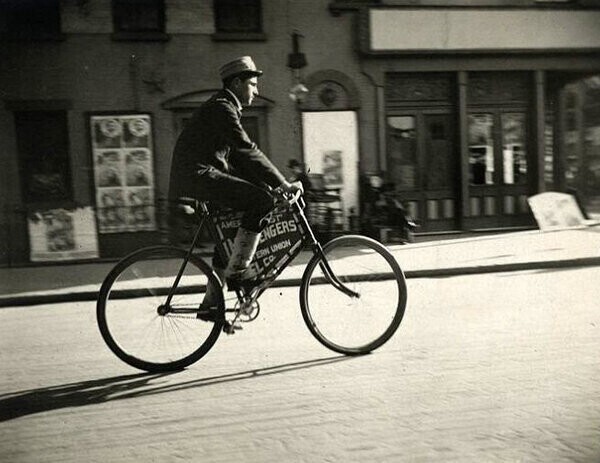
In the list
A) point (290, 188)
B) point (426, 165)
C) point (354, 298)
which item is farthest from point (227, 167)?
point (426, 165)

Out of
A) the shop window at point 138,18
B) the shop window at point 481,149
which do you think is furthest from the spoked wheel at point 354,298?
the shop window at point 481,149

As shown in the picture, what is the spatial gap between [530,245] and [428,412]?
8230 millimetres

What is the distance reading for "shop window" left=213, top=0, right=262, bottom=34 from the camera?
504 inches

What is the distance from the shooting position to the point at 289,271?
29.2ft

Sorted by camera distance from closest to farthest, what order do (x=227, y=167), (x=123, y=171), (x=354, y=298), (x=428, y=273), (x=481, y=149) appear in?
(x=227, y=167) → (x=354, y=298) → (x=428, y=273) → (x=123, y=171) → (x=481, y=149)

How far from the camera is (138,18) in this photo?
40.8 ft

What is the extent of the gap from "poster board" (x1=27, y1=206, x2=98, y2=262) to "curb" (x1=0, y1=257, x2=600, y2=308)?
3.62 meters

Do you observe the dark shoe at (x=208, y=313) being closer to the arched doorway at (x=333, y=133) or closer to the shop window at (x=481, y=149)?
the arched doorway at (x=333, y=133)

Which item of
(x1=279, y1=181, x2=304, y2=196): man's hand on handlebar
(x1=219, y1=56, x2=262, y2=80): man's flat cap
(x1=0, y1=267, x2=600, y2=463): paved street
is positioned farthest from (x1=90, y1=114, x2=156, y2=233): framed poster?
(x1=279, y1=181, x2=304, y2=196): man's hand on handlebar

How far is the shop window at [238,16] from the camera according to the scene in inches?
504

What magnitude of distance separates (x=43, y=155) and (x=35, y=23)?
93.5 inches

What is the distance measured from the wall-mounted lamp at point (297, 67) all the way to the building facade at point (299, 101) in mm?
33

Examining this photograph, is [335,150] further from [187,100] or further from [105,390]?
[105,390]

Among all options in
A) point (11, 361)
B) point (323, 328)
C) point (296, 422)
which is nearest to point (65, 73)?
point (11, 361)
